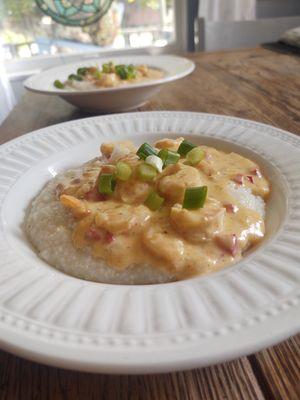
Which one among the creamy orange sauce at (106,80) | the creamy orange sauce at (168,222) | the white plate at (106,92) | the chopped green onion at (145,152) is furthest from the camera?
the creamy orange sauce at (106,80)

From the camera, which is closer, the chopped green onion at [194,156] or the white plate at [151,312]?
the white plate at [151,312]

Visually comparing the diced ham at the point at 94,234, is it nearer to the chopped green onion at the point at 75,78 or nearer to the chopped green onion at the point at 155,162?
the chopped green onion at the point at 155,162

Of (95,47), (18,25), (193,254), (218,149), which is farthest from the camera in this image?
(95,47)

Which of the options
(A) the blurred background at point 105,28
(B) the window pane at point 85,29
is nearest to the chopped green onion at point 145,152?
(A) the blurred background at point 105,28

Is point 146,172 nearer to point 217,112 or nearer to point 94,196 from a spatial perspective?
point 94,196

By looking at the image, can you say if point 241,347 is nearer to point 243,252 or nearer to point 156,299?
point 156,299

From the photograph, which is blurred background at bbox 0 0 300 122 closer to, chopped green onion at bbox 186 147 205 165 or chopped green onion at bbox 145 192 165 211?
chopped green onion at bbox 186 147 205 165

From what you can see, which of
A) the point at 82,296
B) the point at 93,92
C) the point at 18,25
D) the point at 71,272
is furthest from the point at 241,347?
the point at 18,25

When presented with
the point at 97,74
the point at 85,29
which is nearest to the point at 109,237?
the point at 97,74
